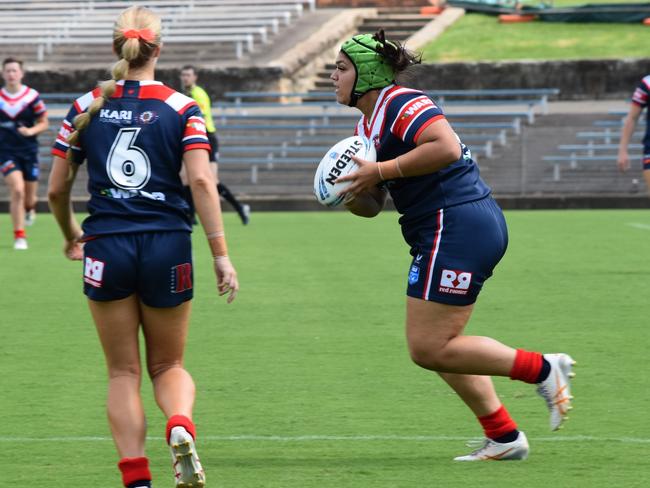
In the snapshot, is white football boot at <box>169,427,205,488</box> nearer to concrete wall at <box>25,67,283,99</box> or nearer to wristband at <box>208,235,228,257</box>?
wristband at <box>208,235,228,257</box>

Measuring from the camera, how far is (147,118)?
5191 millimetres

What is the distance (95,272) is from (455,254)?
1.53 m

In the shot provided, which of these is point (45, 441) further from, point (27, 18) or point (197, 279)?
point (27, 18)

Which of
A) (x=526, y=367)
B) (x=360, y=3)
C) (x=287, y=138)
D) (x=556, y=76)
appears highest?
(x=526, y=367)

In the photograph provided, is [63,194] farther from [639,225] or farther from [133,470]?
[639,225]

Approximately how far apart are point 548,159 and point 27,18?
60.3ft

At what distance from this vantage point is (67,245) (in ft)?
18.6

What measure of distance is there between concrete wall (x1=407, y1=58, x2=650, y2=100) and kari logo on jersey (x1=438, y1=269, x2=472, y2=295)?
91.3 feet

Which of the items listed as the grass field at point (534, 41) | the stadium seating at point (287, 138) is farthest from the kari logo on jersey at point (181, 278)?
the grass field at point (534, 41)

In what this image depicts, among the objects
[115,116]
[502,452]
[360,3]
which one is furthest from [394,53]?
[360,3]

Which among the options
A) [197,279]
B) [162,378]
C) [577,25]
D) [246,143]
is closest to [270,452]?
[162,378]

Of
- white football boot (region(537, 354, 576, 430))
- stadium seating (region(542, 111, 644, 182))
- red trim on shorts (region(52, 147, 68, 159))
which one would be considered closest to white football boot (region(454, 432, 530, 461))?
white football boot (region(537, 354, 576, 430))

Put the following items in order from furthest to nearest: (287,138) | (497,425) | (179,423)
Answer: (287,138) < (497,425) < (179,423)

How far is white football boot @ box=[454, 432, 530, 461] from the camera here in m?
6.05
